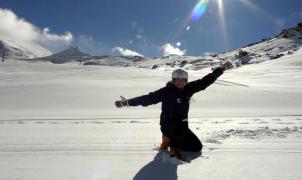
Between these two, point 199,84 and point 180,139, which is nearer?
point 180,139

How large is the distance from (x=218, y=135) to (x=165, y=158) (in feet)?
7.20

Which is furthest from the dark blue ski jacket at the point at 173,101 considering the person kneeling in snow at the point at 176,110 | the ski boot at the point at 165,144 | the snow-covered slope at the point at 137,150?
the snow-covered slope at the point at 137,150

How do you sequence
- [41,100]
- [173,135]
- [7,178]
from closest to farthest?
[7,178] → [173,135] → [41,100]

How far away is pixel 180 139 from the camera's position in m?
6.25

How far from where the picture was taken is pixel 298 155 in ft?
19.1

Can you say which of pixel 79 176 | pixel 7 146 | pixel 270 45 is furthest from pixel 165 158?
pixel 270 45

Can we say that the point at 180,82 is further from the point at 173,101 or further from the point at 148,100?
the point at 148,100

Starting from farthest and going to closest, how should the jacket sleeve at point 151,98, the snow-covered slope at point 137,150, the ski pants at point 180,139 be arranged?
the jacket sleeve at point 151,98 < the ski pants at point 180,139 < the snow-covered slope at point 137,150

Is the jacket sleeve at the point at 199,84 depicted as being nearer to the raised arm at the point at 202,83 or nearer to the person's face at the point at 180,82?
the raised arm at the point at 202,83

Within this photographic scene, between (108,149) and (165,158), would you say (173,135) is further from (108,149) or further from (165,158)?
(108,149)

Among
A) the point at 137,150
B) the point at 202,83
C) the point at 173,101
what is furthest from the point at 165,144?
the point at 202,83

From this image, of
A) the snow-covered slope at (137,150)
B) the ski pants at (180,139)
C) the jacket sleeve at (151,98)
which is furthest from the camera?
the jacket sleeve at (151,98)

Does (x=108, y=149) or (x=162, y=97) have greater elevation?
(x=162, y=97)

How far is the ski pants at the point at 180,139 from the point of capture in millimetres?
6234
